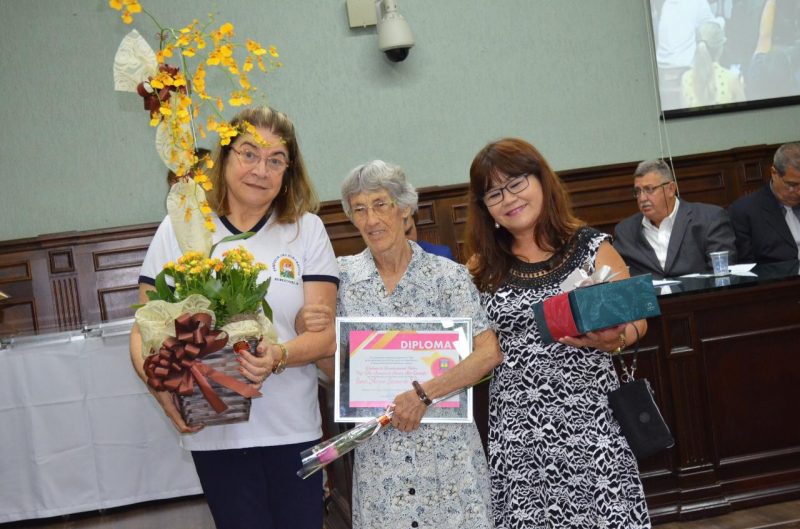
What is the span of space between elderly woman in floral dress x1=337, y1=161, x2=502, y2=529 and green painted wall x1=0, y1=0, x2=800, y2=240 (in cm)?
417

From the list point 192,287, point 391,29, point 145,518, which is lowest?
point 145,518

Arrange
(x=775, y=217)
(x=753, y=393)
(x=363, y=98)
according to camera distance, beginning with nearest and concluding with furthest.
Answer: (x=753, y=393)
(x=775, y=217)
(x=363, y=98)

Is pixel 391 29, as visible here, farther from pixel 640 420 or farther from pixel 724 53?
pixel 640 420

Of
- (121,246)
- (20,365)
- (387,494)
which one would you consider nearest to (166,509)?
(20,365)

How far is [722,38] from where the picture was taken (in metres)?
6.71

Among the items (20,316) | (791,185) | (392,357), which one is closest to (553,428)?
(392,357)

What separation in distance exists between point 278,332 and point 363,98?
460cm

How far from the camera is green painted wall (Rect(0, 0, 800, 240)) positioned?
5988 millimetres

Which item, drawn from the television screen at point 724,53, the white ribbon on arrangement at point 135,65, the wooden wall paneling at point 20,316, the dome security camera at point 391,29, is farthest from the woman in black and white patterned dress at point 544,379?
the television screen at point 724,53

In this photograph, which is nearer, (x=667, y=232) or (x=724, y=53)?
(x=667, y=232)

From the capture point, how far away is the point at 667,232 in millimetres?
5188

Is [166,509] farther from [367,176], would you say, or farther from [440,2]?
[440,2]

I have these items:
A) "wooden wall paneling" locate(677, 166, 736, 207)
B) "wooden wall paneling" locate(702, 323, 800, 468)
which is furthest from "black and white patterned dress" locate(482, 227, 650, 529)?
"wooden wall paneling" locate(677, 166, 736, 207)

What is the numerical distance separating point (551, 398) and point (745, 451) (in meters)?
1.93
